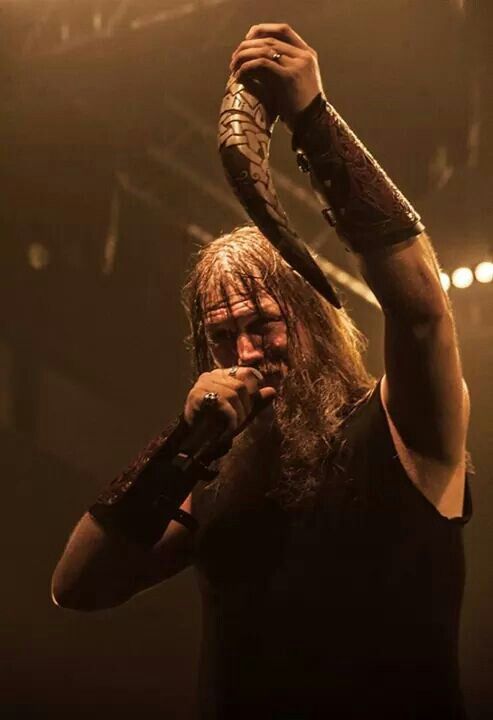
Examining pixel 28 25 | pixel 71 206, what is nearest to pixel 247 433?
pixel 71 206

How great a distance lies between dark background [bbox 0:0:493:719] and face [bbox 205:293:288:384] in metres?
0.22

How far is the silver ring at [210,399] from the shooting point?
0.98m

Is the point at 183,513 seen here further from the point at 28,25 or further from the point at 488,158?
the point at 28,25

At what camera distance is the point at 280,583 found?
102cm

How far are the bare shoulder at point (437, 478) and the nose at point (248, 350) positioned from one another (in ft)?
0.65

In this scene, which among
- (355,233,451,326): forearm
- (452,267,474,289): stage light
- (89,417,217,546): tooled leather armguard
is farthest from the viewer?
(452,267,474,289): stage light

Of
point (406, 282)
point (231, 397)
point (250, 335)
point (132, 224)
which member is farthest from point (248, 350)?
point (132, 224)

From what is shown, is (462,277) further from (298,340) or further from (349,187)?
(349,187)

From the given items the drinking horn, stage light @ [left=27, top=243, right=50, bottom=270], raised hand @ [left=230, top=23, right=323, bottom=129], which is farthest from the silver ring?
stage light @ [left=27, top=243, right=50, bottom=270]

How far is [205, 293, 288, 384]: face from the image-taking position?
3.75 ft

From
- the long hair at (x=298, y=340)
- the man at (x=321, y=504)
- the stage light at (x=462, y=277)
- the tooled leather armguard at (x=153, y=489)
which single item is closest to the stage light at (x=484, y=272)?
the stage light at (x=462, y=277)

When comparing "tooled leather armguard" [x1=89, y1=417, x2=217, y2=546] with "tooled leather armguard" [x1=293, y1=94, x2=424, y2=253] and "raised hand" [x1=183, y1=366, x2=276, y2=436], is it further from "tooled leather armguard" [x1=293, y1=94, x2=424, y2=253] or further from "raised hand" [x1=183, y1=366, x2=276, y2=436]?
"tooled leather armguard" [x1=293, y1=94, x2=424, y2=253]

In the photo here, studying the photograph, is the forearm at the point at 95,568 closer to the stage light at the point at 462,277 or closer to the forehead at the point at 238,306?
the forehead at the point at 238,306

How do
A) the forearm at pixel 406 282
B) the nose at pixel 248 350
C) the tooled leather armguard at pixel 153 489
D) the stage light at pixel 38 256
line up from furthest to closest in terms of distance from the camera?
1. the stage light at pixel 38 256
2. the nose at pixel 248 350
3. the tooled leather armguard at pixel 153 489
4. the forearm at pixel 406 282
